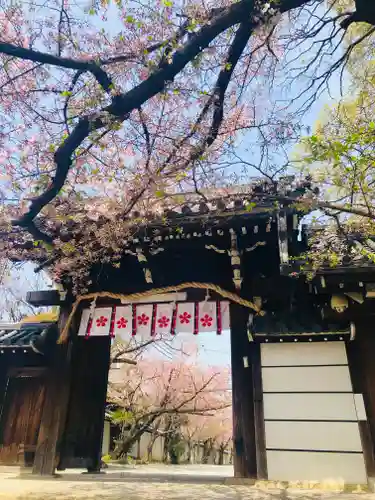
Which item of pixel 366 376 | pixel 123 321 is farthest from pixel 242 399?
pixel 123 321

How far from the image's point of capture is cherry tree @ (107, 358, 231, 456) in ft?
53.2

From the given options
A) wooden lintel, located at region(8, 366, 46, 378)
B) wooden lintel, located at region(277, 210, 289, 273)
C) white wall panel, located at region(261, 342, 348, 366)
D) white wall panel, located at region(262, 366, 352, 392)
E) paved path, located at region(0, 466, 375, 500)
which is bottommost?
paved path, located at region(0, 466, 375, 500)

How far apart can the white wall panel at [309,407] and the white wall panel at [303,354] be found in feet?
1.61

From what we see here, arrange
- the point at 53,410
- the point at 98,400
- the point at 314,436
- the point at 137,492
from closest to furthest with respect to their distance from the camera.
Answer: the point at 137,492 → the point at 314,436 → the point at 53,410 → the point at 98,400

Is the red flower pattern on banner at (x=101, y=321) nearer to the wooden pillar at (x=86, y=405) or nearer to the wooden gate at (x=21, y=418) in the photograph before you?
the wooden pillar at (x=86, y=405)

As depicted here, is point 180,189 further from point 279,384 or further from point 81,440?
point 81,440

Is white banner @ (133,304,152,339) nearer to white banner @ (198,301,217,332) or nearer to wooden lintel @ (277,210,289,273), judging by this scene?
white banner @ (198,301,217,332)

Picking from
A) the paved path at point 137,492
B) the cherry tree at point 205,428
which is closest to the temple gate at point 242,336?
the paved path at point 137,492

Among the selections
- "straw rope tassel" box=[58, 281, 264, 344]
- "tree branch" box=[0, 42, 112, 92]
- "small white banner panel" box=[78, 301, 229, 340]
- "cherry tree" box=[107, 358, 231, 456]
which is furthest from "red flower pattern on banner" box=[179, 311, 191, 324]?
"cherry tree" box=[107, 358, 231, 456]

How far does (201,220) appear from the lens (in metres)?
Answer: 6.36

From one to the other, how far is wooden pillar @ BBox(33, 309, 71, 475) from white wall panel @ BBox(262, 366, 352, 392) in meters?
3.64

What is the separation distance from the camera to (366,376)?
19.2 feet

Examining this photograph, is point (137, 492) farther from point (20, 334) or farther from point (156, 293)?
point (20, 334)

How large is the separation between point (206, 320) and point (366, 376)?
272 cm
